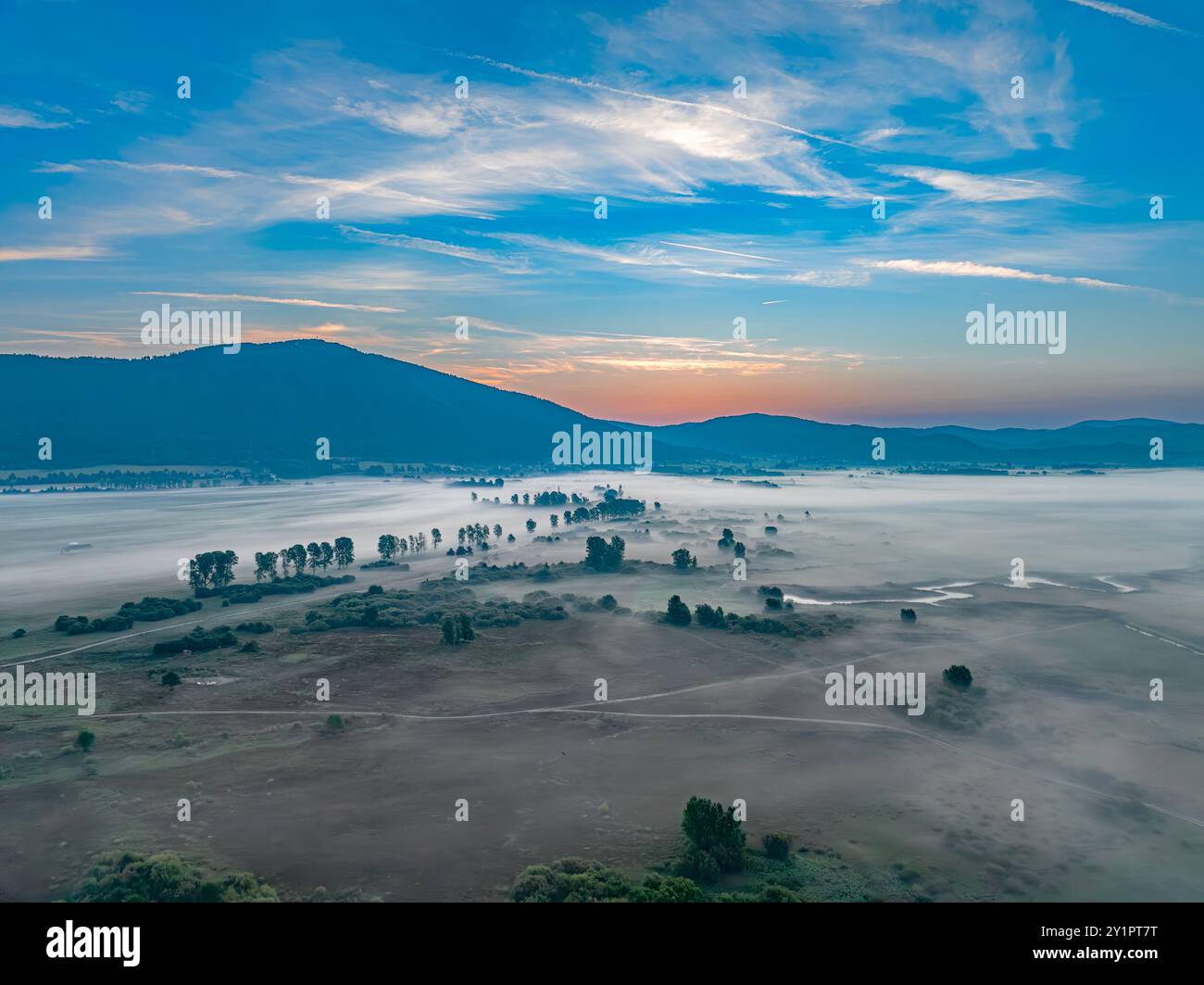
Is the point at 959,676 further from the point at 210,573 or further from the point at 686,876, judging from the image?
the point at 210,573

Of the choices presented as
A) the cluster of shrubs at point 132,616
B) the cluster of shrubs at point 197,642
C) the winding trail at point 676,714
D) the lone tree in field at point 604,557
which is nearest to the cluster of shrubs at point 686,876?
the winding trail at point 676,714

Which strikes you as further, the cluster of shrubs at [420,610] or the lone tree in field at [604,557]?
the lone tree in field at [604,557]

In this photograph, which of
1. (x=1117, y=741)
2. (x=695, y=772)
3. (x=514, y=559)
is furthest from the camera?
(x=514, y=559)

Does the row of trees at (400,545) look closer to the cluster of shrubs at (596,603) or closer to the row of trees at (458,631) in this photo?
the cluster of shrubs at (596,603)

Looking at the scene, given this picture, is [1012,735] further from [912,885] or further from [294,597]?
[294,597]

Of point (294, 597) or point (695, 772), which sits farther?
point (294, 597)

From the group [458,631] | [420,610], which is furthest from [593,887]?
[420,610]

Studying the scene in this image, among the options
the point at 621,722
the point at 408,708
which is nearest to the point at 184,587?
the point at 408,708
